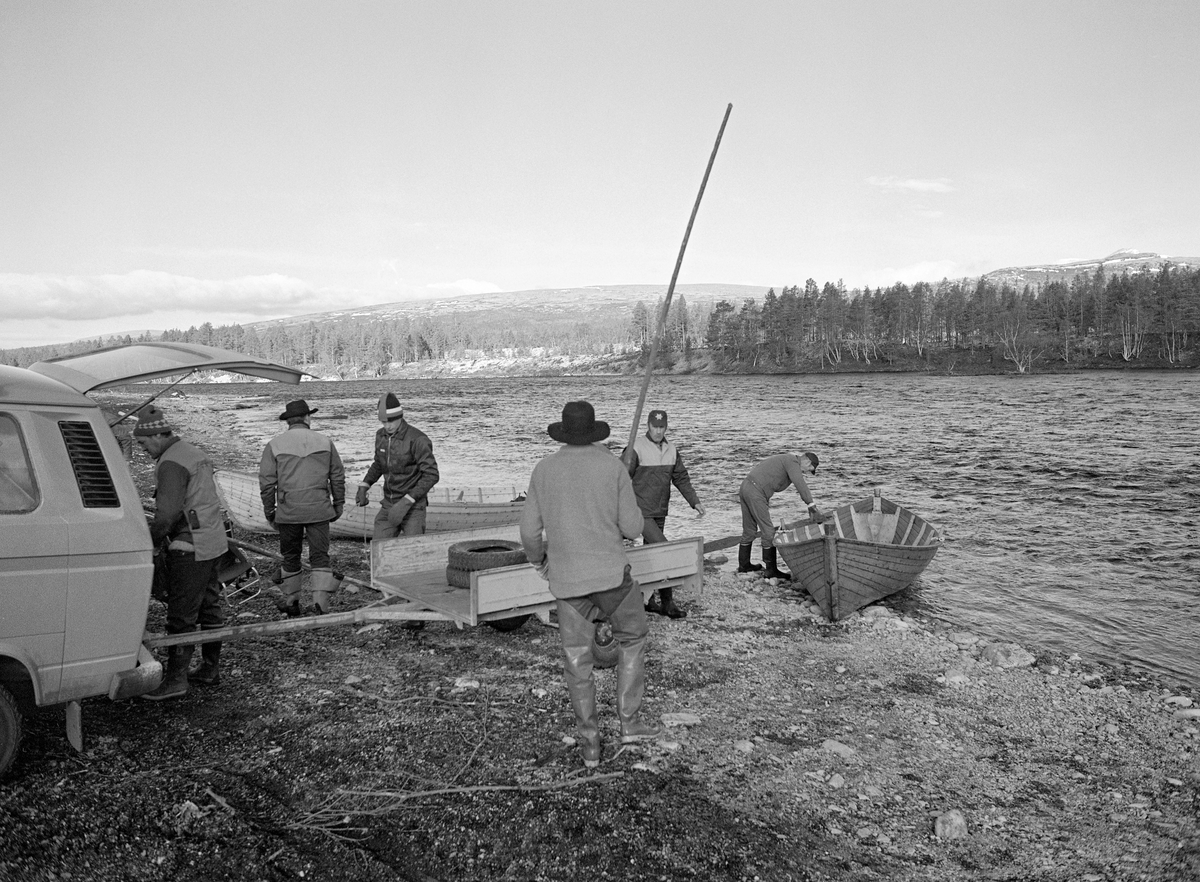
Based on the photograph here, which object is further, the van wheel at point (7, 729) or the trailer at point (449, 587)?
the trailer at point (449, 587)

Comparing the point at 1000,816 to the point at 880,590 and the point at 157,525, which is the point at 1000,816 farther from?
the point at 157,525

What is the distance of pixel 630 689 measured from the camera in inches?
238

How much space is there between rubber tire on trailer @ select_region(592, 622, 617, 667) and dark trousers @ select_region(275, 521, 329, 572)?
424 centimetres

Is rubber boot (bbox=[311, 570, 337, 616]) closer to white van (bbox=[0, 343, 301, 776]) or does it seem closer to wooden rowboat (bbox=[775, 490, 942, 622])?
white van (bbox=[0, 343, 301, 776])

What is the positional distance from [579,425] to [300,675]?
373 cm

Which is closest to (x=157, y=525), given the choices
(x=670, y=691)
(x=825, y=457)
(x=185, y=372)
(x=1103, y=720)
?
(x=185, y=372)

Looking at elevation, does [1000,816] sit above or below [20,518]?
below

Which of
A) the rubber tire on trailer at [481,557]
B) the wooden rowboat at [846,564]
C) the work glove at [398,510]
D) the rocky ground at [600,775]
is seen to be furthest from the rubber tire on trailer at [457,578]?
the wooden rowboat at [846,564]

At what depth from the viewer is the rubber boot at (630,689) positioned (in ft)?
19.6

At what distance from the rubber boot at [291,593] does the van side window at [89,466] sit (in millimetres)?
4101

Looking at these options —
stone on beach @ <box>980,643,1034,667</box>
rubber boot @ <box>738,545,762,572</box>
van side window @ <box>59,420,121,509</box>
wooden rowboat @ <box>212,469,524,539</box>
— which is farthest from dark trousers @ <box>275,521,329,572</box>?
stone on beach @ <box>980,643,1034,667</box>

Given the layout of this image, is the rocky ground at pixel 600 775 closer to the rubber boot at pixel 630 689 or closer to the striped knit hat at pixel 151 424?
the rubber boot at pixel 630 689

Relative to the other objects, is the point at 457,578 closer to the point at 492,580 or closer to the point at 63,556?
the point at 492,580

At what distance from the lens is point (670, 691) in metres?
7.23
